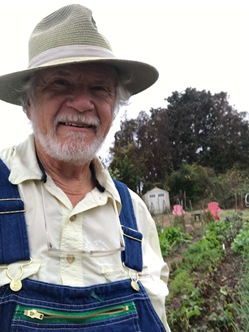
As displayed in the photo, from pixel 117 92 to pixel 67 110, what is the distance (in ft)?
1.23

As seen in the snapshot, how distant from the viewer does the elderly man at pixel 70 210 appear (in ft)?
3.96

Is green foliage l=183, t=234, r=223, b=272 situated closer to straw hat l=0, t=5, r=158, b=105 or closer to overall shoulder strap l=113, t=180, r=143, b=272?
overall shoulder strap l=113, t=180, r=143, b=272

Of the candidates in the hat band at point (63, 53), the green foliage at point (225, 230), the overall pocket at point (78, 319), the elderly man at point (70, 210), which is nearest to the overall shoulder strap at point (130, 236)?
the elderly man at point (70, 210)

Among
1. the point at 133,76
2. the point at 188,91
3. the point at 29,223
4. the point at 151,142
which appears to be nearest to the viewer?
the point at 29,223

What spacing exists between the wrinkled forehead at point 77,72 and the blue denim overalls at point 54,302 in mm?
483

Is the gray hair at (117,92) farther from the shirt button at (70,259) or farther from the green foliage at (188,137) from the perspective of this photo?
the green foliage at (188,137)

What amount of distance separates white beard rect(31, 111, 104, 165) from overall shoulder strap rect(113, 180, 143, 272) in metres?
0.32

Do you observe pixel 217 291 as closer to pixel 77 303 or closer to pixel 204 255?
pixel 204 255

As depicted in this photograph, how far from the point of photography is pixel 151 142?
2300 centimetres

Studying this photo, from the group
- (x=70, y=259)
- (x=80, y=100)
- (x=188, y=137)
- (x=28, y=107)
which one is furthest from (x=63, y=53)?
(x=188, y=137)

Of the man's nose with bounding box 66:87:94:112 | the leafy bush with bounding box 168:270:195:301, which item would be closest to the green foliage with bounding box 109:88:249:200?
the leafy bush with bounding box 168:270:195:301

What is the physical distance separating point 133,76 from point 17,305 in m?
1.28

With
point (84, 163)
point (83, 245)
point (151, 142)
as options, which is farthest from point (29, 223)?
point (151, 142)

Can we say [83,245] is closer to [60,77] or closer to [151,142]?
[60,77]
